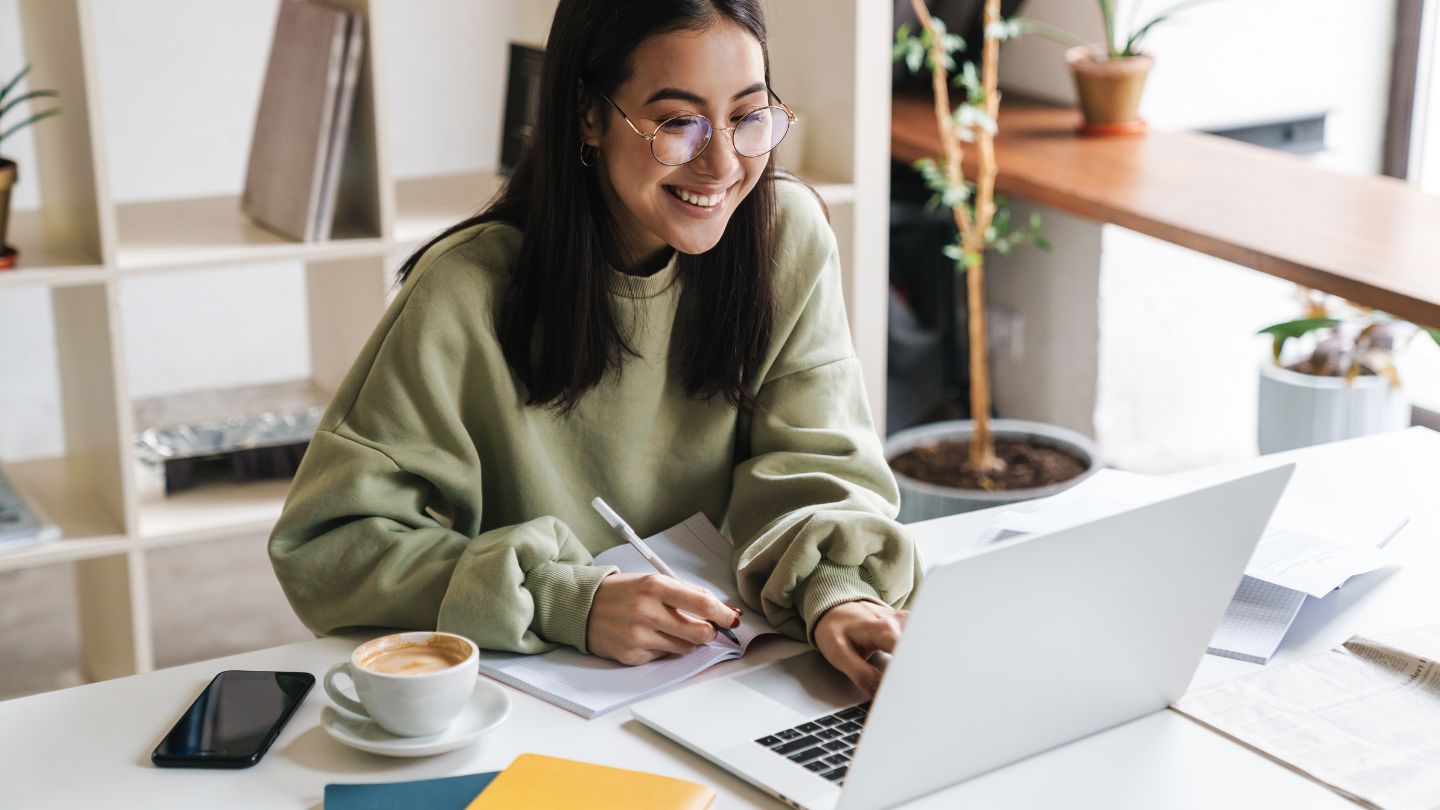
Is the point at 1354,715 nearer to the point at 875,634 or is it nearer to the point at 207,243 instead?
the point at 875,634

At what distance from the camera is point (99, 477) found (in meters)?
2.26

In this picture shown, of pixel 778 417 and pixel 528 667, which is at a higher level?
pixel 778 417

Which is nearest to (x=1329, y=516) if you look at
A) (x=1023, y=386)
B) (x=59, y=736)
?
(x=59, y=736)

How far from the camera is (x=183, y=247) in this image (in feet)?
7.07

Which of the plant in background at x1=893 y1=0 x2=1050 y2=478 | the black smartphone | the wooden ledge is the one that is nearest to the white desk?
the black smartphone

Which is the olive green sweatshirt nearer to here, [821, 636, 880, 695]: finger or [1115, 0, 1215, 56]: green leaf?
[821, 636, 880, 695]: finger

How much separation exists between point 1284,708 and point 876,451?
0.47m

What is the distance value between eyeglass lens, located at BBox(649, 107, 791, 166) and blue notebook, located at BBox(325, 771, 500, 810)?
0.53m

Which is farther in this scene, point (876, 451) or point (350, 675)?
point (876, 451)

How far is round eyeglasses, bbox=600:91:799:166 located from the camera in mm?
1240

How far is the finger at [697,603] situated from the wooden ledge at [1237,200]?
108cm

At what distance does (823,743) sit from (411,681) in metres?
0.28

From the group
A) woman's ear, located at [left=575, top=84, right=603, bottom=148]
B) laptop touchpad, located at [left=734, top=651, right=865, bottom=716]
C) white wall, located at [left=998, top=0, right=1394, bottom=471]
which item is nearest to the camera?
laptop touchpad, located at [left=734, top=651, right=865, bottom=716]

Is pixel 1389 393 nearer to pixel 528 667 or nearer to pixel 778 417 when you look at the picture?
pixel 778 417
